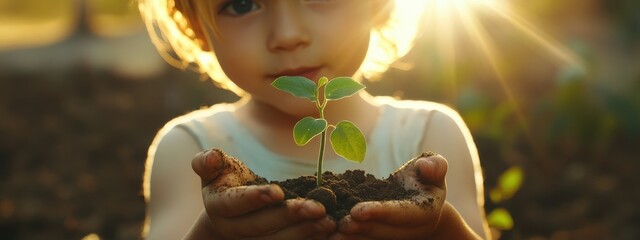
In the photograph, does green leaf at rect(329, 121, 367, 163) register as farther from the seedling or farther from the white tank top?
the white tank top

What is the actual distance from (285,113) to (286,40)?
442mm

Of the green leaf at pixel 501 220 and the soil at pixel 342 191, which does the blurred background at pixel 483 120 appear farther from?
the soil at pixel 342 191

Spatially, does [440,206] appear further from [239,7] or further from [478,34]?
[478,34]

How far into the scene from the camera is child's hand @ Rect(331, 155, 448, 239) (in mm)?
1809

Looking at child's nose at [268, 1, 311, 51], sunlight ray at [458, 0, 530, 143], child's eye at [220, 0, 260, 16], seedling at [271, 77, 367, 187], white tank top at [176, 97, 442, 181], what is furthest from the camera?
sunlight ray at [458, 0, 530, 143]

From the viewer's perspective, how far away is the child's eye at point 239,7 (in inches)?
98.7

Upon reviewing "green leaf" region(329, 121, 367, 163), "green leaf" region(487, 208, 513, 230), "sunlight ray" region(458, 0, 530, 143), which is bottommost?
"green leaf" region(487, 208, 513, 230)

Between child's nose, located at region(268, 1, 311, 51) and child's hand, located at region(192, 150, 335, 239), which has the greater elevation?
child's nose, located at region(268, 1, 311, 51)

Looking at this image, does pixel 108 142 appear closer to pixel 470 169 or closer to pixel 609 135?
pixel 609 135

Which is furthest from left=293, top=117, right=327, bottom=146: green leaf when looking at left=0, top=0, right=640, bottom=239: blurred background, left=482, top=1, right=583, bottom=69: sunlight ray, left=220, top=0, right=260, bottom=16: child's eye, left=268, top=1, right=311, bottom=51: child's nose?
left=482, top=1, right=583, bottom=69: sunlight ray

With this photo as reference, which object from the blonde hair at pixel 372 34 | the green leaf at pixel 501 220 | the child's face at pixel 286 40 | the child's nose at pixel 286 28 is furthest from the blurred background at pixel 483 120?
the child's nose at pixel 286 28

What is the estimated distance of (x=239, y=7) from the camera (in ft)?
8.32

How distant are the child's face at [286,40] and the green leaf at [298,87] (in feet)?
1.39

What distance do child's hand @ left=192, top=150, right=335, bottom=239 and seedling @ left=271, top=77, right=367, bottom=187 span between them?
129 mm
